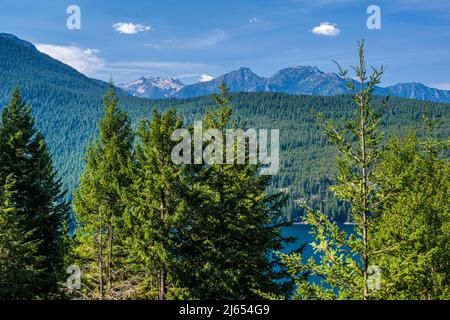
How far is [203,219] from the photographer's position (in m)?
18.9

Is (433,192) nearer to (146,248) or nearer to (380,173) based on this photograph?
(380,173)

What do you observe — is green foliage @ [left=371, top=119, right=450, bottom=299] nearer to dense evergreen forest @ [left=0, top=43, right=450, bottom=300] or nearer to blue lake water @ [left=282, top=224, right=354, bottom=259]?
dense evergreen forest @ [left=0, top=43, right=450, bottom=300]

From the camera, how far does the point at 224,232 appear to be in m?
19.7

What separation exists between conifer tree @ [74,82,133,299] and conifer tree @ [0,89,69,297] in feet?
4.65

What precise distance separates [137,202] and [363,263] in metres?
10.2

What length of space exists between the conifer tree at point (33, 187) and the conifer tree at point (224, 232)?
764 centimetres

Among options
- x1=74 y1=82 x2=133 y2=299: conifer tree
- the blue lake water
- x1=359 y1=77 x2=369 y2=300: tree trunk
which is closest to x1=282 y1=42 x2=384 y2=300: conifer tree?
x1=359 y1=77 x2=369 y2=300: tree trunk

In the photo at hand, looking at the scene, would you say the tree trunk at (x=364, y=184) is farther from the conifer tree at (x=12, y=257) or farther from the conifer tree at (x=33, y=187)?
the conifer tree at (x=33, y=187)

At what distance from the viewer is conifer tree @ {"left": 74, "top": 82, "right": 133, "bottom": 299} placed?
875 inches

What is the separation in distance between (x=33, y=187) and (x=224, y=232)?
1087cm

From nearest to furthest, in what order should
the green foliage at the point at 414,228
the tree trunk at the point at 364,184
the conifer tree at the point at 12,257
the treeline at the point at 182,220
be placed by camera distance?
the green foliage at the point at 414,228
the tree trunk at the point at 364,184
the treeline at the point at 182,220
the conifer tree at the point at 12,257

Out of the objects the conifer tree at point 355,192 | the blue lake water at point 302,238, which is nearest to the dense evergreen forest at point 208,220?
the conifer tree at point 355,192

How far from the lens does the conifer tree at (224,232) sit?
727 inches
